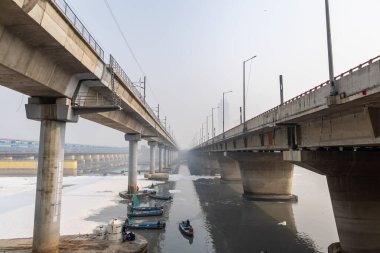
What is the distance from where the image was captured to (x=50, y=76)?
18.8 m

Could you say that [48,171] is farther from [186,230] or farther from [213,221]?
[213,221]

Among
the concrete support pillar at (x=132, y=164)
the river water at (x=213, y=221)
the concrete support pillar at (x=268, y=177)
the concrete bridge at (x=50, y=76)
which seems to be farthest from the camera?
the concrete support pillar at (x=132, y=164)

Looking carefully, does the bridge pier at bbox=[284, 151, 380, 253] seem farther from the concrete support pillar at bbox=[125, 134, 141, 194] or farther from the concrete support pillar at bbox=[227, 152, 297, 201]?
the concrete support pillar at bbox=[125, 134, 141, 194]

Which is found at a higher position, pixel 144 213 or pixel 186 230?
pixel 144 213

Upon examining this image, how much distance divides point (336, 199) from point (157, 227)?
18.9 metres

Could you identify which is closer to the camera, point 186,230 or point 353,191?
point 353,191


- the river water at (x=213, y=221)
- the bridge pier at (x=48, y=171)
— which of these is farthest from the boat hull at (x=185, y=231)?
the bridge pier at (x=48, y=171)

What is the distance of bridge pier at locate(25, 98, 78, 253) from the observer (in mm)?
21219

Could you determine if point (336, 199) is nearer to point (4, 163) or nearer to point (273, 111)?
point (273, 111)

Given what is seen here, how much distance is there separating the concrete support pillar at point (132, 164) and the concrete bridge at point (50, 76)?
28.1 metres

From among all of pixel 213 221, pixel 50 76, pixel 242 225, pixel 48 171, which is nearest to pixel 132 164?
pixel 213 221

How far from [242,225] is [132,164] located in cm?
2954

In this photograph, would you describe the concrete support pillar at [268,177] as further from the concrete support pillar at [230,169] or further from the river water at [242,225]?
the concrete support pillar at [230,169]

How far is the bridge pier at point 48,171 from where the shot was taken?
21.2 metres
